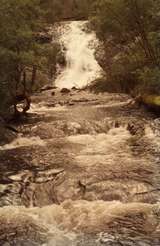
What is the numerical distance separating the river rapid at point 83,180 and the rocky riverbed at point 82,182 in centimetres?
2

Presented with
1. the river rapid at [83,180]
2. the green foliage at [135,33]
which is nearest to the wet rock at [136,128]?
the river rapid at [83,180]

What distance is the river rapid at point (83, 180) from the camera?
828cm

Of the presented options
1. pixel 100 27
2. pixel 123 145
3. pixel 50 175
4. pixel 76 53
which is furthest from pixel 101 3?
pixel 76 53

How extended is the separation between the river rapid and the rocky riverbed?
0.02 meters

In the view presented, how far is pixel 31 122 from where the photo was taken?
1941cm

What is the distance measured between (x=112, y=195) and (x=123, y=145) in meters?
4.69

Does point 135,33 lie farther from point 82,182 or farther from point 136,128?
point 82,182

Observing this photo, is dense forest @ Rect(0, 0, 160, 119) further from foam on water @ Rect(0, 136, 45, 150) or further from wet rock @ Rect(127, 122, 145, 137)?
wet rock @ Rect(127, 122, 145, 137)

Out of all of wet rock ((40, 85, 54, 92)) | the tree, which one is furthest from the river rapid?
wet rock ((40, 85, 54, 92))

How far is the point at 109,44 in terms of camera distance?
28.9 m

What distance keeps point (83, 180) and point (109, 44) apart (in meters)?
18.9

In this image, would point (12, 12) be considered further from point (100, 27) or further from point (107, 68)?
point (107, 68)

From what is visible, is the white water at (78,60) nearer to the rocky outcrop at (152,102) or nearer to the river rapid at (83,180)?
the rocky outcrop at (152,102)

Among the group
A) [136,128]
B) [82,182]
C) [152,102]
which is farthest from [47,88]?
[82,182]
